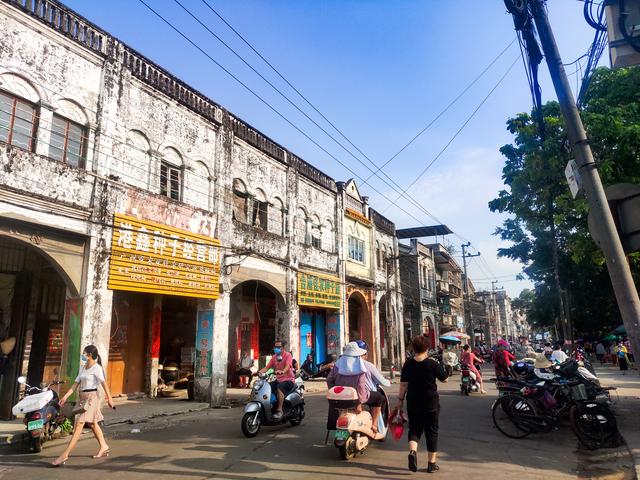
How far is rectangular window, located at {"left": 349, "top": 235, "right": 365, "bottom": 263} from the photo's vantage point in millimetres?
22922

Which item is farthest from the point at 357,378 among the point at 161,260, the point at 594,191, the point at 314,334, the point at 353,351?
the point at 314,334

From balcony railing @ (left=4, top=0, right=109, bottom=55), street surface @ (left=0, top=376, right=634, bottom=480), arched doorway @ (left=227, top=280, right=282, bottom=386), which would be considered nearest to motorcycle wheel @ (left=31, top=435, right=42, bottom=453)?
street surface @ (left=0, top=376, right=634, bottom=480)

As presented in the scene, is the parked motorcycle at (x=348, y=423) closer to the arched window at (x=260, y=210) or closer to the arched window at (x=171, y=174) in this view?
the arched window at (x=171, y=174)

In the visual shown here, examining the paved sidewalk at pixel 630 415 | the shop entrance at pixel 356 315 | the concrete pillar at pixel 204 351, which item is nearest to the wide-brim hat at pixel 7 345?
the concrete pillar at pixel 204 351

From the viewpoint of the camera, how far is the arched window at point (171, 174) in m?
12.6

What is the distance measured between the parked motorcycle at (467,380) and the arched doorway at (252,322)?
20.0ft

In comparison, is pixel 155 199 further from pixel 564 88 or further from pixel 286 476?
pixel 564 88

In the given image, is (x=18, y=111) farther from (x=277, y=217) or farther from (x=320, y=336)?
(x=320, y=336)

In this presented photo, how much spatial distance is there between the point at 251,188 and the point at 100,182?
602 cm

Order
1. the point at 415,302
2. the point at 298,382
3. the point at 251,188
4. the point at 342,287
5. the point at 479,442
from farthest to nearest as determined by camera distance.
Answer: the point at 415,302, the point at 342,287, the point at 251,188, the point at 298,382, the point at 479,442

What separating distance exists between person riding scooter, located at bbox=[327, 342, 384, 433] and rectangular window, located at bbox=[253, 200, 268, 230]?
→ 9.80m

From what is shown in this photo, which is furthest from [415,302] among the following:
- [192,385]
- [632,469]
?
[632,469]

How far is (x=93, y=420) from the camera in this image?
664 centimetres

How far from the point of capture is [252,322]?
1816 cm
